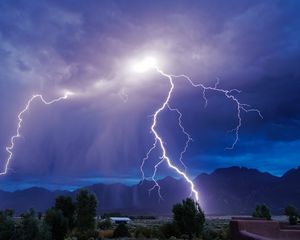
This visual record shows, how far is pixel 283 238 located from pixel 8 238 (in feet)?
64.5

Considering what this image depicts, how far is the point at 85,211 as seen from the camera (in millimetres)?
44688

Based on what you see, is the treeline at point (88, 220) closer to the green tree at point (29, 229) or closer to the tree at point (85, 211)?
the tree at point (85, 211)

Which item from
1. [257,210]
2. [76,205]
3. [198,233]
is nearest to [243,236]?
[198,233]

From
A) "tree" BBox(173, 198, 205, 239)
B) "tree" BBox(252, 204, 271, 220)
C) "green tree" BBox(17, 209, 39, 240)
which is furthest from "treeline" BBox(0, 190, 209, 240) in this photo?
"tree" BBox(252, 204, 271, 220)

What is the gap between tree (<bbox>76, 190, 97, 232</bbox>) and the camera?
4384 centimetres

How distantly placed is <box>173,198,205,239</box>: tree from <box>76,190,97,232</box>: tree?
790 cm

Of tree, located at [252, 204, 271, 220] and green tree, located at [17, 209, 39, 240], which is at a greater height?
tree, located at [252, 204, 271, 220]

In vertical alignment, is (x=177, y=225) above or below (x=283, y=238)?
above

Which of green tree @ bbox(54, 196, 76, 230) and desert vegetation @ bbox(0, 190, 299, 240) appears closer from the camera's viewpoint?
desert vegetation @ bbox(0, 190, 299, 240)

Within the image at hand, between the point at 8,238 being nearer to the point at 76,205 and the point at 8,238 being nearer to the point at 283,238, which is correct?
the point at 76,205

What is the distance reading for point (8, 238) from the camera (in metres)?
29.0

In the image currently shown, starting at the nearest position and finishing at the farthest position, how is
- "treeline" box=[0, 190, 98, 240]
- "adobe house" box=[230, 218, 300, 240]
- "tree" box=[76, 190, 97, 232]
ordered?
"adobe house" box=[230, 218, 300, 240]
"treeline" box=[0, 190, 98, 240]
"tree" box=[76, 190, 97, 232]

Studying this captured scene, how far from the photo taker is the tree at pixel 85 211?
43.8 meters

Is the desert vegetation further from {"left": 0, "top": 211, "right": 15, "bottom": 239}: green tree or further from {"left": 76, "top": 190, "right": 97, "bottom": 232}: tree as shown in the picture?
{"left": 0, "top": 211, "right": 15, "bottom": 239}: green tree
